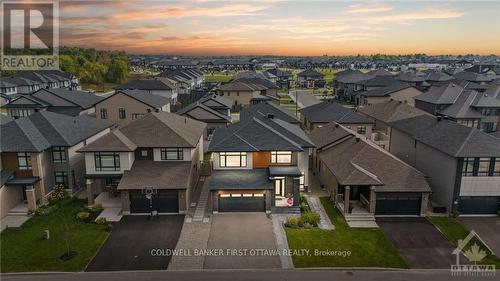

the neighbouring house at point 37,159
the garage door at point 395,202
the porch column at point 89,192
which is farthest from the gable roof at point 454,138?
the neighbouring house at point 37,159

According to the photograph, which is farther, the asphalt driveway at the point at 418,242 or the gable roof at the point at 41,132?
the gable roof at the point at 41,132

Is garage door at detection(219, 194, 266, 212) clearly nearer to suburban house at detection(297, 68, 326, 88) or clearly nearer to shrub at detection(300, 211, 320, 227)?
shrub at detection(300, 211, 320, 227)

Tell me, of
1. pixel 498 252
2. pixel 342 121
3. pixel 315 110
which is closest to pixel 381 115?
pixel 342 121

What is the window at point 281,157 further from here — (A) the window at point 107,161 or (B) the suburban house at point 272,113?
(B) the suburban house at point 272,113

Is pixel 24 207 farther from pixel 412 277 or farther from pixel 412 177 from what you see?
pixel 412 177

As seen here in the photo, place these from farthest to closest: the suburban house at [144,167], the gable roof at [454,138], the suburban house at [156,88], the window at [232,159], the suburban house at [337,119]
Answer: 1. the suburban house at [156,88]
2. the suburban house at [337,119]
3. the window at [232,159]
4. the suburban house at [144,167]
5. the gable roof at [454,138]

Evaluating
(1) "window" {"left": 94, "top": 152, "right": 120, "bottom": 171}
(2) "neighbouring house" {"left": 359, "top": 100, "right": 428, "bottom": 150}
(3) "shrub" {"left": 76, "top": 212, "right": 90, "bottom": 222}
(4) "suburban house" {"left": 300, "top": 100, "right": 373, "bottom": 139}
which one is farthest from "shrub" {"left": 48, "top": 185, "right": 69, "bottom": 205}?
(2) "neighbouring house" {"left": 359, "top": 100, "right": 428, "bottom": 150}
